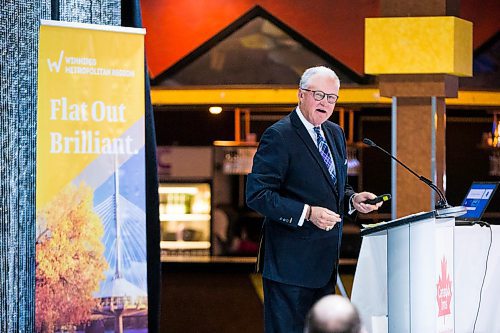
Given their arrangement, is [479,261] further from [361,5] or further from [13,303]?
[361,5]

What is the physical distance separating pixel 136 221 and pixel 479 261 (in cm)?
216

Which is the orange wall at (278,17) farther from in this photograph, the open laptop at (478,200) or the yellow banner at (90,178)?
the yellow banner at (90,178)

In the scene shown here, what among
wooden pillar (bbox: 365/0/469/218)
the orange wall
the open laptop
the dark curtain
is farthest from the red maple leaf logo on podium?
the orange wall

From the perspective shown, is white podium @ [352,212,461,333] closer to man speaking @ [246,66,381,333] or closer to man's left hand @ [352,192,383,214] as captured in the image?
man's left hand @ [352,192,383,214]

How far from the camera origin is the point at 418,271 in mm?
4273

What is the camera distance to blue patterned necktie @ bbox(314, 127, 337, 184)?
4.21 metres

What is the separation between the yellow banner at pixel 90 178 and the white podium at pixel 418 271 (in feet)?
4.01

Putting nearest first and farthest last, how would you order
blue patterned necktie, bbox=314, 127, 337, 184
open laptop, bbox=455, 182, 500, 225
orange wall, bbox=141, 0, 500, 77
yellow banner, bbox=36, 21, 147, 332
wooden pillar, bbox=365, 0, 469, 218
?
yellow banner, bbox=36, 21, 147, 332 → blue patterned necktie, bbox=314, 127, 337, 184 → open laptop, bbox=455, 182, 500, 225 → wooden pillar, bbox=365, 0, 469, 218 → orange wall, bbox=141, 0, 500, 77

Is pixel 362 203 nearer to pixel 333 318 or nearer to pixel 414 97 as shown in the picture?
pixel 333 318

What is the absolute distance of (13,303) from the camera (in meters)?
4.04

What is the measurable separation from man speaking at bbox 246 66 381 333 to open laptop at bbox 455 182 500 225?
3.98ft

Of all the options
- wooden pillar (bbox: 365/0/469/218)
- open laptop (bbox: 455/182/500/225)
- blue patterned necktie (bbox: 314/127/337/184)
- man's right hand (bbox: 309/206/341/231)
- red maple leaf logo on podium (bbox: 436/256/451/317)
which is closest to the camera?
man's right hand (bbox: 309/206/341/231)

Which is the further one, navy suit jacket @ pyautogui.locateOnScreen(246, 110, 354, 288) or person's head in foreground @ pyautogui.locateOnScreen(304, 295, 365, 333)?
navy suit jacket @ pyautogui.locateOnScreen(246, 110, 354, 288)

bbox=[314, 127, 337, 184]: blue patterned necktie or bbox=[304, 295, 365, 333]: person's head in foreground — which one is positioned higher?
bbox=[314, 127, 337, 184]: blue patterned necktie
